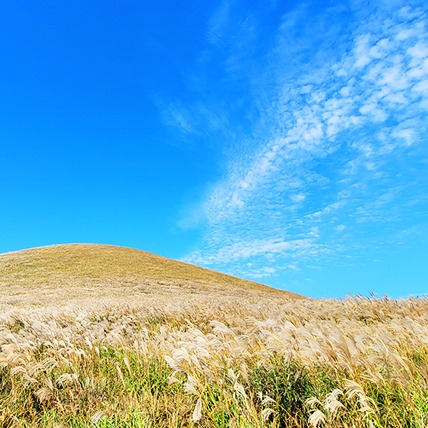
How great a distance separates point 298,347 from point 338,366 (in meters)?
0.88

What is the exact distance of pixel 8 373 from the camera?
19.7 feet

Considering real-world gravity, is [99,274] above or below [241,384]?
above

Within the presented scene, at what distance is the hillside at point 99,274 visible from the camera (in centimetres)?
3609

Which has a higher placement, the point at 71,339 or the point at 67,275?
the point at 67,275

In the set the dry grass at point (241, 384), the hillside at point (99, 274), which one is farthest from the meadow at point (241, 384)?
the hillside at point (99, 274)

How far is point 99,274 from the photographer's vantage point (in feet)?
152

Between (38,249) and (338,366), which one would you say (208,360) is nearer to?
(338,366)

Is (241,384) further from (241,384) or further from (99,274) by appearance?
(99,274)

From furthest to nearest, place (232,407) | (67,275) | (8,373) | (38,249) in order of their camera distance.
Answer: (38,249)
(67,275)
(8,373)
(232,407)

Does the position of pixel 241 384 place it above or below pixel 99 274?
below

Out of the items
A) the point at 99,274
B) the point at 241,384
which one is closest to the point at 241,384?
the point at 241,384

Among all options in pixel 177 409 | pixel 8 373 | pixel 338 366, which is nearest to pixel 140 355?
pixel 8 373

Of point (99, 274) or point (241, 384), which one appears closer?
point (241, 384)

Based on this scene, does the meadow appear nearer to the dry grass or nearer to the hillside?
the dry grass
